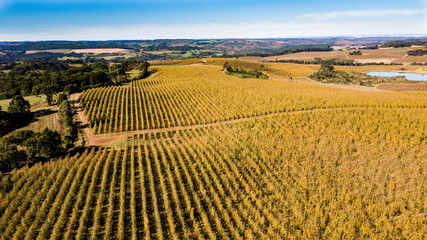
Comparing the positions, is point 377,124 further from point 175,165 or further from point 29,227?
point 29,227

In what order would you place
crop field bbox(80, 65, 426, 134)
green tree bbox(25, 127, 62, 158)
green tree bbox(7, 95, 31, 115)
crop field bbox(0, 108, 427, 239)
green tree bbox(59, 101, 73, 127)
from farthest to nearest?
1. green tree bbox(7, 95, 31, 115)
2. crop field bbox(80, 65, 426, 134)
3. green tree bbox(59, 101, 73, 127)
4. green tree bbox(25, 127, 62, 158)
5. crop field bbox(0, 108, 427, 239)

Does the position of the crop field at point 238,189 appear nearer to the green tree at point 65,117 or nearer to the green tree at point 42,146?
the green tree at point 42,146

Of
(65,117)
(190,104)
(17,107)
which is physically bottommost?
(65,117)

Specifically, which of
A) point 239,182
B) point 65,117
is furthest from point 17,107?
point 239,182

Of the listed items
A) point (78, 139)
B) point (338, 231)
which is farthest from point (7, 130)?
point (338, 231)

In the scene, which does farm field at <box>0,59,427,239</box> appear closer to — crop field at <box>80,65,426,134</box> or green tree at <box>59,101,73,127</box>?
crop field at <box>80,65,426,134</box>

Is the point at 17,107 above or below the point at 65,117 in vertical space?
above

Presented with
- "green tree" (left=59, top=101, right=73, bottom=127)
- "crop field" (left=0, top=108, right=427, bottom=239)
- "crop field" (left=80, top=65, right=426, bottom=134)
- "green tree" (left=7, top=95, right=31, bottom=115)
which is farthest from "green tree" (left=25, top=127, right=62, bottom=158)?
"green tree" (left=7, top=95, right=31, bottom=115)

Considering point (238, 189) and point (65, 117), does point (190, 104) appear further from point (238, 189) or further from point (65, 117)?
point (238, 189)

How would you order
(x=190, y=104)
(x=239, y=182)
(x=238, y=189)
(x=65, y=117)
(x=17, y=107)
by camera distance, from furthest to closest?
(x=190, y=104) → (x=17, y=107) → (x=65, y=117) → (x=239, y=182) → (x=238, y=189)

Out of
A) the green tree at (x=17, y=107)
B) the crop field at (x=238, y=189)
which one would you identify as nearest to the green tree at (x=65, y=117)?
the crop field at (x=238, y=189)
